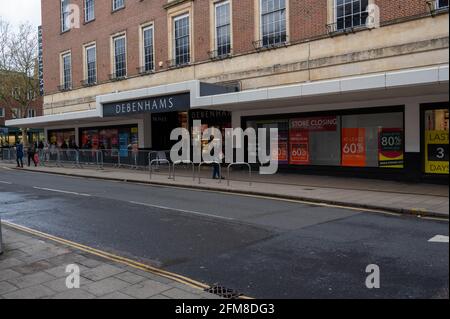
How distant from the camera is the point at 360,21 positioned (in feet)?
55.8

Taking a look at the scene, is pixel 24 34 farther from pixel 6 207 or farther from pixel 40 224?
A: pixel 40 224

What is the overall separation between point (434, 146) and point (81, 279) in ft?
43.5

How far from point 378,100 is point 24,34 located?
128 feet

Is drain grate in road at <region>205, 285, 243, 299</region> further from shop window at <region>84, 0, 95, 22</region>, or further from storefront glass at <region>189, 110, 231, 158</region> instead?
shop window at <region>84, 0, 95, 22</region>

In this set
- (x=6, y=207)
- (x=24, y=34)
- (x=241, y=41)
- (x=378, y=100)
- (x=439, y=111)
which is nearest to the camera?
(x=6, y=207)

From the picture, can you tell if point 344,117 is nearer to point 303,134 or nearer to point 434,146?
point 303,134

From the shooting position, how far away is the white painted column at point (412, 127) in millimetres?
15688

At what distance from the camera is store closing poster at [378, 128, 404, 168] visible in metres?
16.4

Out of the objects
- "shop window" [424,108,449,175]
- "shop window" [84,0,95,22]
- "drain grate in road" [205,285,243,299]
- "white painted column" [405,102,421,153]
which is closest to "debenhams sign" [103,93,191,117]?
"shop window" [84,0,95,22]

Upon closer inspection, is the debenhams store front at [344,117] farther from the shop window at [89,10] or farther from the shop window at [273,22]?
the shop window at [89,10]

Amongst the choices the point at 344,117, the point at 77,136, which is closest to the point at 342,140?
the point at 344,117

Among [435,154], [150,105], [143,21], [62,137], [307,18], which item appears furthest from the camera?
[62,137]

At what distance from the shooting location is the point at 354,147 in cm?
1775

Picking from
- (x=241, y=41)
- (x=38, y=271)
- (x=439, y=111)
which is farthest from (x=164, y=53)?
(x=38, y=271)
